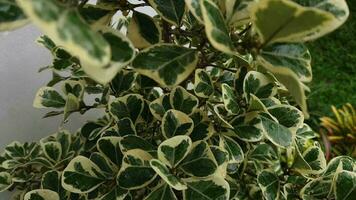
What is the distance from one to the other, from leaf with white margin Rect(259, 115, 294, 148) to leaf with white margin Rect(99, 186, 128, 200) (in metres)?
0.23

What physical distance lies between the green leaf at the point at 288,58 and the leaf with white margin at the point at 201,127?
202 millimetres

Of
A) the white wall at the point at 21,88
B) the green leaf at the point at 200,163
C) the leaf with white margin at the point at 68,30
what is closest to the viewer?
the leaf with white margin at the point at 68,30

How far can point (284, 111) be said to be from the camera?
749mm

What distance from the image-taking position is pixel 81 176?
0.74 meters

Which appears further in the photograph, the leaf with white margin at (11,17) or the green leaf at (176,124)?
the green leaf at (176,124)

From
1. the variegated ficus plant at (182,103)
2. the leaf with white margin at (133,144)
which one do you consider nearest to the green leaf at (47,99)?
the variegated ficus plant at (182,103)

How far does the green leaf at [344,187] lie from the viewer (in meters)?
0.78

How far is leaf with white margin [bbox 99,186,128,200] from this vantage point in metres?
0.72

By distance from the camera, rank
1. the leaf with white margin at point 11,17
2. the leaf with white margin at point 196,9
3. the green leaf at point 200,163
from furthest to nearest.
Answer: the green leaf at point 200,163 → the leaf with white margin at point 196,9 → the leaf with white margin at point 11,17

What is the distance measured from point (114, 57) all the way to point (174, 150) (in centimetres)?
24

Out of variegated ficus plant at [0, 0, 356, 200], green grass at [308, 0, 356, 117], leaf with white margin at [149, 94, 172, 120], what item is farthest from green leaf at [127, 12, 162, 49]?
green grass at [308, 0, 356, 117]

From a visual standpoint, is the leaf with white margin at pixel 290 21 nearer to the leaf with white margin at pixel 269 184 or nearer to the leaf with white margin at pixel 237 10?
the leaf with white margin at pixel 237 10

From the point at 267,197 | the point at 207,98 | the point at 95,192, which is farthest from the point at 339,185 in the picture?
the point at 95,192

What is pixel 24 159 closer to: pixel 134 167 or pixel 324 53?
pixel 134 167
